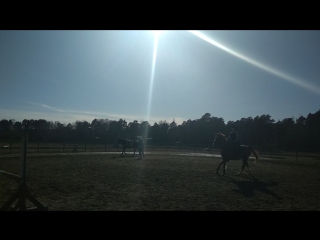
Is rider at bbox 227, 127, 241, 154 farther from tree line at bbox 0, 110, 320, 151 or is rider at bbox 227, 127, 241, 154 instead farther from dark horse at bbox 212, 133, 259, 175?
tree line at bbox 0, 110, 320, 151

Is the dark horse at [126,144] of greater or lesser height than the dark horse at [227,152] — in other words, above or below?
below

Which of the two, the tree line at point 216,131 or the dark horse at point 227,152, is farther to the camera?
the tree line at point 216,131

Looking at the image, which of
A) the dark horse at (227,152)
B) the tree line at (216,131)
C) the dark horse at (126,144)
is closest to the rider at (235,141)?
the dark horse at (227,152)

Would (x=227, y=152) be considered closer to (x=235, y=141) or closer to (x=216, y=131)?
(x=235, y=141)

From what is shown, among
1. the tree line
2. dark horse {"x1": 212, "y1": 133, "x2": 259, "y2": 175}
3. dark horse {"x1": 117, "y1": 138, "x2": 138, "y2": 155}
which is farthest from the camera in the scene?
the tree line

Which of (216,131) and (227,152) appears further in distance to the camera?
(216,131)

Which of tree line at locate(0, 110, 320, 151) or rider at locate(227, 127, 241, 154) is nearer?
rider at locate(227, 127, 241, 154)

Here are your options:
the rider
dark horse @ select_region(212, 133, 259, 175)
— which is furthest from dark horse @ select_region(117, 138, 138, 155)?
the rider

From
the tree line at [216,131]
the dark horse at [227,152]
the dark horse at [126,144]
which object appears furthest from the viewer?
the tree line at [216,131]

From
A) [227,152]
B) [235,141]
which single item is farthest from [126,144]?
[235,141]

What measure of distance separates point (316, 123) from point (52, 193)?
50.5 metres

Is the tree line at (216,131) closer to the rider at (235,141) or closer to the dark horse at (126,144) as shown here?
the dark horse at (126,144)
